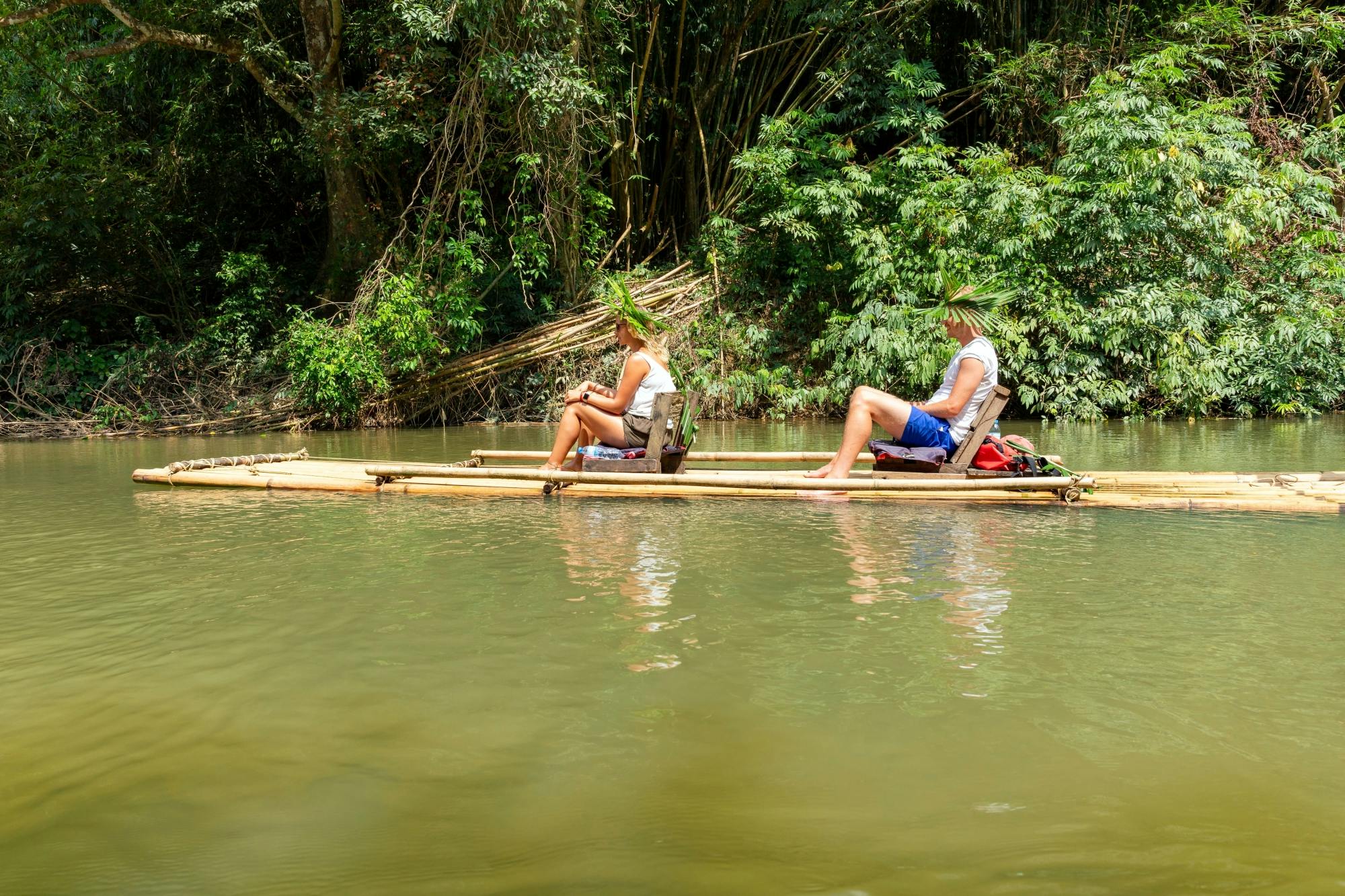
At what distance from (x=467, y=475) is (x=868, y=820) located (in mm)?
5073

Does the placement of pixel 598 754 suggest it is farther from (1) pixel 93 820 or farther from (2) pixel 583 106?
(2) pixel 583 106

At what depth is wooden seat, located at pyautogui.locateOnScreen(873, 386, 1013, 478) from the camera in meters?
6.43

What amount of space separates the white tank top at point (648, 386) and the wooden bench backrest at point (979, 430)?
1909mm

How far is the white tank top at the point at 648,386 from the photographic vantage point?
7.24 metres

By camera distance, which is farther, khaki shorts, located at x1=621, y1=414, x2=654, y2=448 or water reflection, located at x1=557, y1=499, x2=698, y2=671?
khaki shorts, located at x1=621, y1=414, x2=654, y2=448

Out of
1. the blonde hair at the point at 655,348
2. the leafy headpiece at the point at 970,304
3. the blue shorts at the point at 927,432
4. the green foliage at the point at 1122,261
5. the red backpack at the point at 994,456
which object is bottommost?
the red backpack at the point at 994,456

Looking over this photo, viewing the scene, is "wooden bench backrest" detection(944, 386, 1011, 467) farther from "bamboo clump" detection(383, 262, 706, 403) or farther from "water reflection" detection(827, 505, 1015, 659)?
"bamboo clump" detection(383, 262, 706, 403)

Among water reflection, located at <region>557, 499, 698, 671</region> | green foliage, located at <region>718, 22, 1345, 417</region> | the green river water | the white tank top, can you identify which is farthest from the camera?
green foliage, located at <region>718, 22, 1345, 417</region>

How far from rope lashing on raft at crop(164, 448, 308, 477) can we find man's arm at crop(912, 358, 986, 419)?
479cm

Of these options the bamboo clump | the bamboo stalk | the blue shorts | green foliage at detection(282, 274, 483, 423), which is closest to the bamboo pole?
the blue shorts

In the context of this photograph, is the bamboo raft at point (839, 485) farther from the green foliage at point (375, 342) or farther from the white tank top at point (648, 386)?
the green foliage at point (375, 342)

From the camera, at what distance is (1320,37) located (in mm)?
14352

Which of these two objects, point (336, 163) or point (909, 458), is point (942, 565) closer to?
point (909, 458)

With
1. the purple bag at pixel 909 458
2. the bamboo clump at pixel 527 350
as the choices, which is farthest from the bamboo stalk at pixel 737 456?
the bamboo clump at pixel 527 350
